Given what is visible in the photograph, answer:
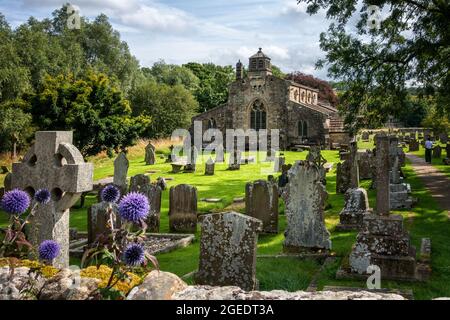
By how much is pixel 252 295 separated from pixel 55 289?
1412 millimetres

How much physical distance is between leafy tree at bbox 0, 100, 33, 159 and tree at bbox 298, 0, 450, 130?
17827mm

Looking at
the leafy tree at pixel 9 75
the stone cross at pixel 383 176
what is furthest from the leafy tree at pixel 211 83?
the stone cross at pixel 383 176

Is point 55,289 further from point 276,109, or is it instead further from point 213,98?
point 213,98

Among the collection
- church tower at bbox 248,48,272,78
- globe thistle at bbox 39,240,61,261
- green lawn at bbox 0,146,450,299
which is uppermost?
church tower at bbox 248,48,272,78

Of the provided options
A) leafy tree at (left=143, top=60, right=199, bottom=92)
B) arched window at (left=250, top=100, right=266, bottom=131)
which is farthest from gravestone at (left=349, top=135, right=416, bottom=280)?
leafy tree at (left=143, top=60, right=199, bottom=92)

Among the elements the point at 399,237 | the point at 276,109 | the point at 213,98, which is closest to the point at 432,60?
the point at 399,237

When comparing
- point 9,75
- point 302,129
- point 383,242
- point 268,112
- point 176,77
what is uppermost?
point 176,77

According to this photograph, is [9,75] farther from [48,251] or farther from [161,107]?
[48,251]

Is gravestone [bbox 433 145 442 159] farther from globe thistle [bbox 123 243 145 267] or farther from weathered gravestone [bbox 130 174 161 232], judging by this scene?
globe thistle [bbox 123 243 145 267]

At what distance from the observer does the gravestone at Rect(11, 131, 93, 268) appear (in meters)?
6.73

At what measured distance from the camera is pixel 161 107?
49875mm

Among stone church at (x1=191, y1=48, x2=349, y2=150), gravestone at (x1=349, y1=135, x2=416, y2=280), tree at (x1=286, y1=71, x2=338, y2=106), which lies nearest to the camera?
gravestone at (x1=349, y1=135, x2=416, y2=280)

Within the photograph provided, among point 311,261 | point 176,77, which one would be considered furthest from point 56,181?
point 176,77

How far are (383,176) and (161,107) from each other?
1704 inches
